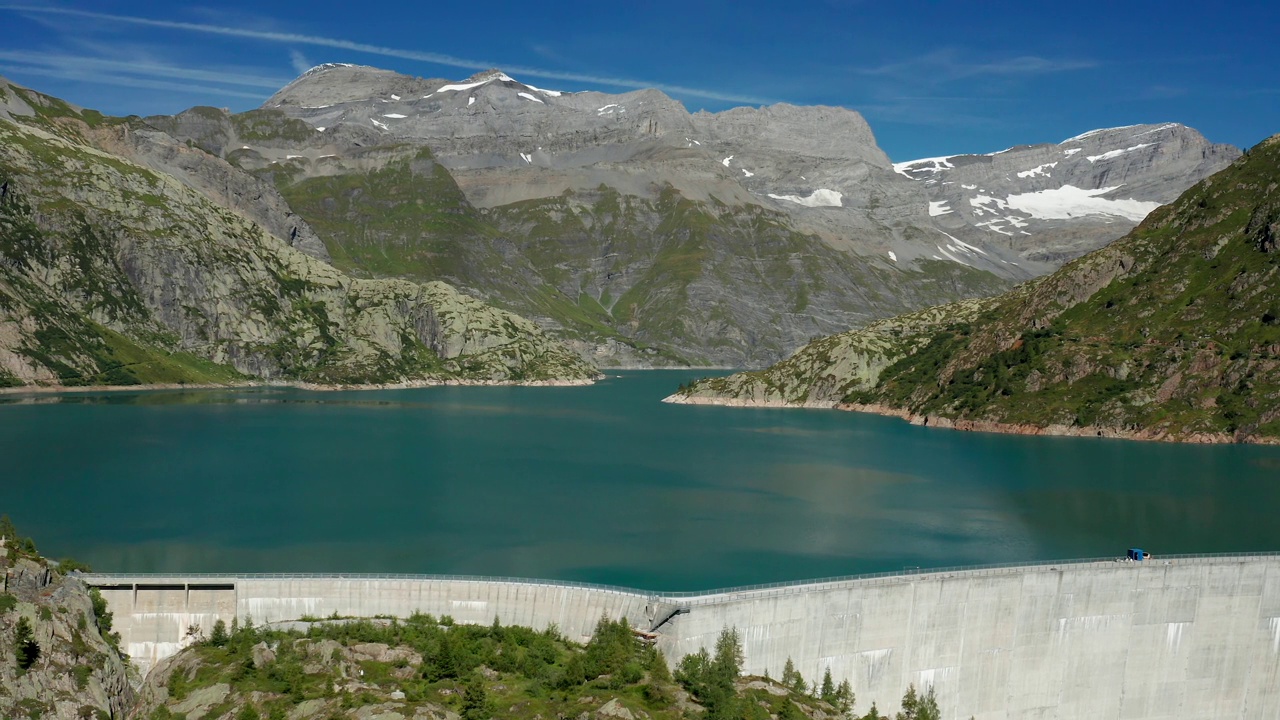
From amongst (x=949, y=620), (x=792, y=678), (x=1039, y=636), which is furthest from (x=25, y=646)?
(x=1039, y=636)

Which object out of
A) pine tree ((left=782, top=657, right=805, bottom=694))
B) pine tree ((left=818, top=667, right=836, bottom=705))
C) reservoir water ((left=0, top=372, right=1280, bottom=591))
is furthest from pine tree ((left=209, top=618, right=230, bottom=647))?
pine tree ((left=818, top=667, right=836, bottom=705))

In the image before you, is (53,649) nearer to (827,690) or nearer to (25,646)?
(25,646)

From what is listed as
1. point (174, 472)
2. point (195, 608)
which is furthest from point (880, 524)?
point (174, 472)

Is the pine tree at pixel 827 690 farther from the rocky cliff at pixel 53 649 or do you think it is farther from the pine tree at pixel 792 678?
the rocky cliff at pixel 53 649

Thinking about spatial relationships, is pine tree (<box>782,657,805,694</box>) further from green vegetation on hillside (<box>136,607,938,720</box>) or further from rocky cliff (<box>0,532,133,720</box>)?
rocky cliff (<box>0,532,133,720</box>)

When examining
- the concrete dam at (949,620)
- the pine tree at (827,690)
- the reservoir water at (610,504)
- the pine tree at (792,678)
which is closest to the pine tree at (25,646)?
the concrete dam at (949,620)

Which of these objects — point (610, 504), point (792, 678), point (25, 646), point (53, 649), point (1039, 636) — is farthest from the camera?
point (610, 504)
